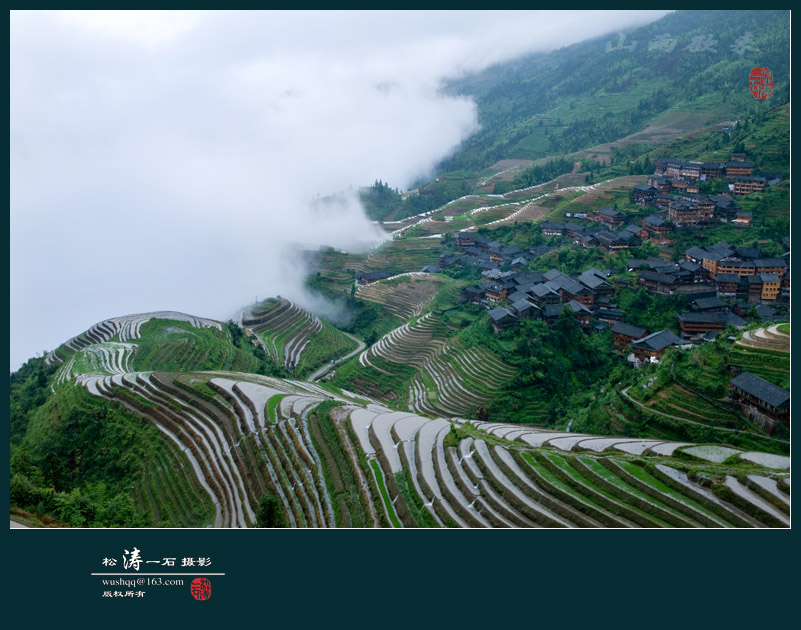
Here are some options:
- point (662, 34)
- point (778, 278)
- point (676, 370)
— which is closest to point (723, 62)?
point (662, 34)

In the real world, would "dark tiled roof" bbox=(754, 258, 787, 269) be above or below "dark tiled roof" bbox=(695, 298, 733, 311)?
above

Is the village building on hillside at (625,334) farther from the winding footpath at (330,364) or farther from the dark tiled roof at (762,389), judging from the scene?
the winding footpath at (330,364)

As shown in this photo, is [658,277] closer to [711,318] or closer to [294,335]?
[711,318]

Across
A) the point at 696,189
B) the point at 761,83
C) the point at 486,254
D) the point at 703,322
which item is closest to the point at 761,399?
the point at 703,322

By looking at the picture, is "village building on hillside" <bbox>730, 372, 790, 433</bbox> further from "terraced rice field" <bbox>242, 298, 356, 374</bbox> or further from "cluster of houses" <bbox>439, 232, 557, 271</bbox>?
"terraced rice field" <bbox>242, 298, 356, 374</bbox>

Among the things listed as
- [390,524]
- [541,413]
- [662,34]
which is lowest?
[541,413]

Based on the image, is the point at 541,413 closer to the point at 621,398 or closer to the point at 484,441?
the point at 621,398

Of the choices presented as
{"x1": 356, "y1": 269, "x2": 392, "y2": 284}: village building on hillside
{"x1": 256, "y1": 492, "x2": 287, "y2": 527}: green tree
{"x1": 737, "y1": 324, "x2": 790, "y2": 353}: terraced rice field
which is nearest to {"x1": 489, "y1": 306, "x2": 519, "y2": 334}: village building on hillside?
{"x1": 737, "y1": 324, "x2": 790, "y2": 353}: terraced rice field

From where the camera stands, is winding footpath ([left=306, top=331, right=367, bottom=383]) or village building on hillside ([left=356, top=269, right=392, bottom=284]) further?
village building on hillside ([left=356, top=269, right=392, bottom=284])
